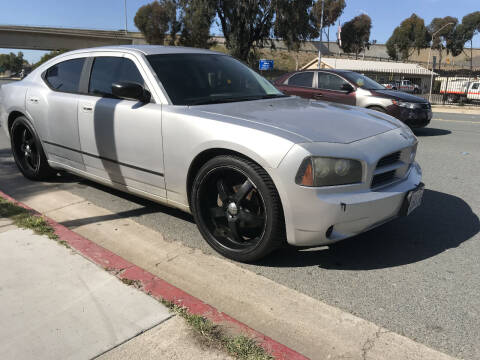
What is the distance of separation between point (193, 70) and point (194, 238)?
156cm

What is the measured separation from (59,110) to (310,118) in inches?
110

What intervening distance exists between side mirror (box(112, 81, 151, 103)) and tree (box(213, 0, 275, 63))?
3407 centimetres

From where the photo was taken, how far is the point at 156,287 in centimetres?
284

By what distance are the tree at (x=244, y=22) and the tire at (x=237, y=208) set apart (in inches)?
1365

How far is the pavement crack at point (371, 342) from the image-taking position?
2.27 meters

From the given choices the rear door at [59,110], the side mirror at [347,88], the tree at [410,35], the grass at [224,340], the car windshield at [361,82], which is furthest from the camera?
the tree at [410,35]

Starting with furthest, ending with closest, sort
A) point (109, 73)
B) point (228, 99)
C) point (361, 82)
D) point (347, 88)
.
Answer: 1. point (361, 82)
2. point (347, 88)
3. point (109, 73)
4. point (228, 99)

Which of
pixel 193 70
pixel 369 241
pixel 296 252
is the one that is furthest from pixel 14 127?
pixel 369 241

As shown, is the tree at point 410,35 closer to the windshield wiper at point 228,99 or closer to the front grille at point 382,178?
the windshield wiper at point 228,99

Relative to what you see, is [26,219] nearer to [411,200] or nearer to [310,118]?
[310,118]

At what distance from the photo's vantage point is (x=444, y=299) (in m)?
2.79

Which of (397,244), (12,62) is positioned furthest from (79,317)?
(12,62)

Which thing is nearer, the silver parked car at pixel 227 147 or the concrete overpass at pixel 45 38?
the silver parked car at pixel 227 147

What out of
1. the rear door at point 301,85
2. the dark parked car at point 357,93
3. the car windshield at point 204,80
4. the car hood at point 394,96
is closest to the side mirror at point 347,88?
the dark parked car at point 357,93
